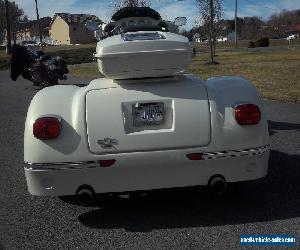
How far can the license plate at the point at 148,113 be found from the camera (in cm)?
355

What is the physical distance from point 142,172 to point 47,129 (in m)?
0.80

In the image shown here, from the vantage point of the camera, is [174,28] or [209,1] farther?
[209,1]

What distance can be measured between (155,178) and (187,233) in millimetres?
483

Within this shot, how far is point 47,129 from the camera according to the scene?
3.45 metres

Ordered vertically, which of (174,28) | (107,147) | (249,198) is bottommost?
(249,198)

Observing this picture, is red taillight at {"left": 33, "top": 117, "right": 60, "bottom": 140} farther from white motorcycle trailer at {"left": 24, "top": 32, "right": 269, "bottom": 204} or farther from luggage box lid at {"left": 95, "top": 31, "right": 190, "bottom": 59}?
luggage box lid at {"left": 95, "top": 31, "right": 190, "bottom": 59}

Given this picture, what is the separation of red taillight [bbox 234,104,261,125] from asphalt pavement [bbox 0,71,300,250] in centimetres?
78

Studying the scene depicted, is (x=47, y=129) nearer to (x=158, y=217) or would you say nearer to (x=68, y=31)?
(x=158, y=217)

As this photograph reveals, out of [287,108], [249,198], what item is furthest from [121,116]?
[287,108]

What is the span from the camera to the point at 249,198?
4109mm

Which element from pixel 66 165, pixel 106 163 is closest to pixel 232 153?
pixel 106 163

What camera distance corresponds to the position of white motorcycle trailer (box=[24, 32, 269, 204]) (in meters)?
3.45

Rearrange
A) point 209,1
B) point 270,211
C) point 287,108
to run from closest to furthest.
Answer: point 270,211, point 287,108, point 209,1

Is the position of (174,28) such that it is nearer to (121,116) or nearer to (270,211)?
(121,116)
